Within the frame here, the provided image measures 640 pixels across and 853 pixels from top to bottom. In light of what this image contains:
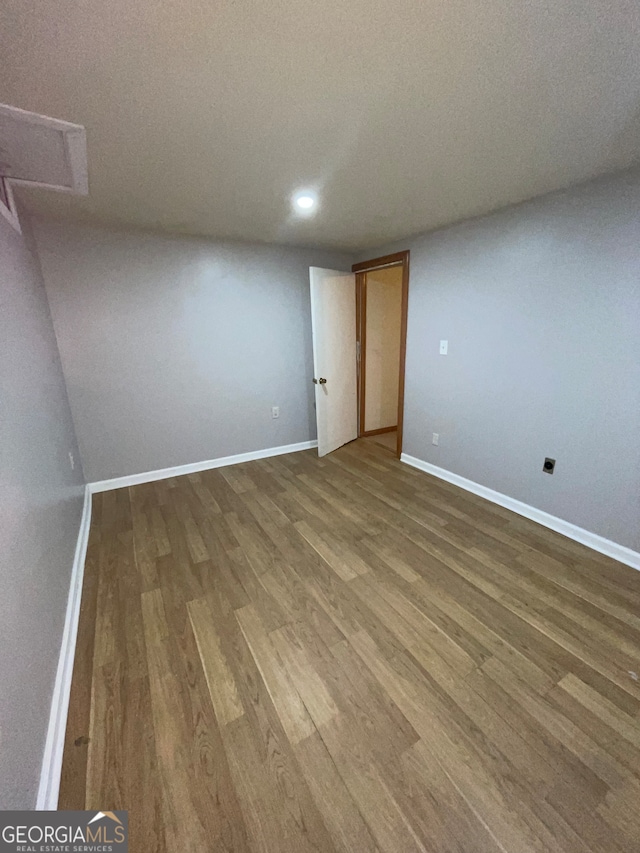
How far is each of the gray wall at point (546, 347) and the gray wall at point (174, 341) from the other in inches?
55.5

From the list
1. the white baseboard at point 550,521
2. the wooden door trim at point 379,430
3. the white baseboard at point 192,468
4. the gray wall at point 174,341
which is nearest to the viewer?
the white baseboard at point 550,521

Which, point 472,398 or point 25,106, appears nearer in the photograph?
point 25,106

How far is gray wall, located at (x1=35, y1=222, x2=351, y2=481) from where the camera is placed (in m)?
2.51

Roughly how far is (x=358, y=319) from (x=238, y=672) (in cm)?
340

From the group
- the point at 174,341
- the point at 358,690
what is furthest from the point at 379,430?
the point at 358,690

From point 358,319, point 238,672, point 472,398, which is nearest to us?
point 238,672

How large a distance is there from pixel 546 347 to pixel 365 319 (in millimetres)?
2034

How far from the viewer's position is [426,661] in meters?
1.36

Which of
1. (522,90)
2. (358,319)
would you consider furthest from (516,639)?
(358,319)

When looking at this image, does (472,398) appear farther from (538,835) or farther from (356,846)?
(356,846)

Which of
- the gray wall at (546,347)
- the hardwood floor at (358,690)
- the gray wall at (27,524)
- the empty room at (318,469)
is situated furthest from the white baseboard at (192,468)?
the gray wall at (546,347)

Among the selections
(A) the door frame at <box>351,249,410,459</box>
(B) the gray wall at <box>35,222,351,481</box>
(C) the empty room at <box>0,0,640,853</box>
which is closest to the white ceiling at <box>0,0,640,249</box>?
(C) the empty room at <box>0,0,640,853</box>

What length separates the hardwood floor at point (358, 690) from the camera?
93 cm

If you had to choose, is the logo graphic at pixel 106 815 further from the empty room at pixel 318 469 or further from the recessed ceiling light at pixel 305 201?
the recessed ceiling light at pixel 305 201
